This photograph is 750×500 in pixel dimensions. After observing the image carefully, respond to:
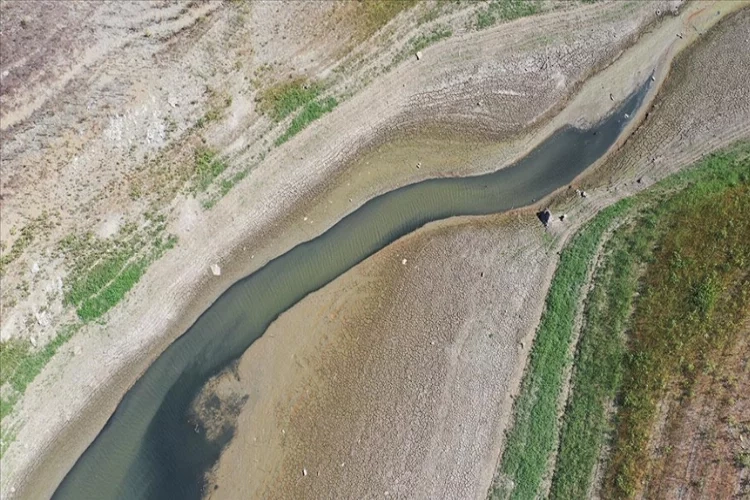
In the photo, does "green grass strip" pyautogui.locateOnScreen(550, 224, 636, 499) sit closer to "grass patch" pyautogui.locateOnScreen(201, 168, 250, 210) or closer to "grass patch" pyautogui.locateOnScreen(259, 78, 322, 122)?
"grass patch" pyautogui.locateOnScreen(259, 78, 322, 122)

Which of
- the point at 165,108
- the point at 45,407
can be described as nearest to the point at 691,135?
the point at 165,108

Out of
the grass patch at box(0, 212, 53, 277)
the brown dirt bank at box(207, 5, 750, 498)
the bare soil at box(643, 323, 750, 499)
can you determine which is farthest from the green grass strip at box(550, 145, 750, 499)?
the grass patch at box(0, 212, 53, 277)

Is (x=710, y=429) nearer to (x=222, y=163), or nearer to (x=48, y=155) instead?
(x=222, y=163)

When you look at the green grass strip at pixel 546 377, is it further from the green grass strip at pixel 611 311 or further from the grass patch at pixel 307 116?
the grass patch at pixel 307 116

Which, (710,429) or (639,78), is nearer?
(710,429)

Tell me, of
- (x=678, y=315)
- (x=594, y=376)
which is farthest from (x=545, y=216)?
(x=594, y=376)

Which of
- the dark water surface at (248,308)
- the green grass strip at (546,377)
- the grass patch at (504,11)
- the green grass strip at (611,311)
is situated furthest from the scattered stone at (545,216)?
the grass patch at (504,11)
